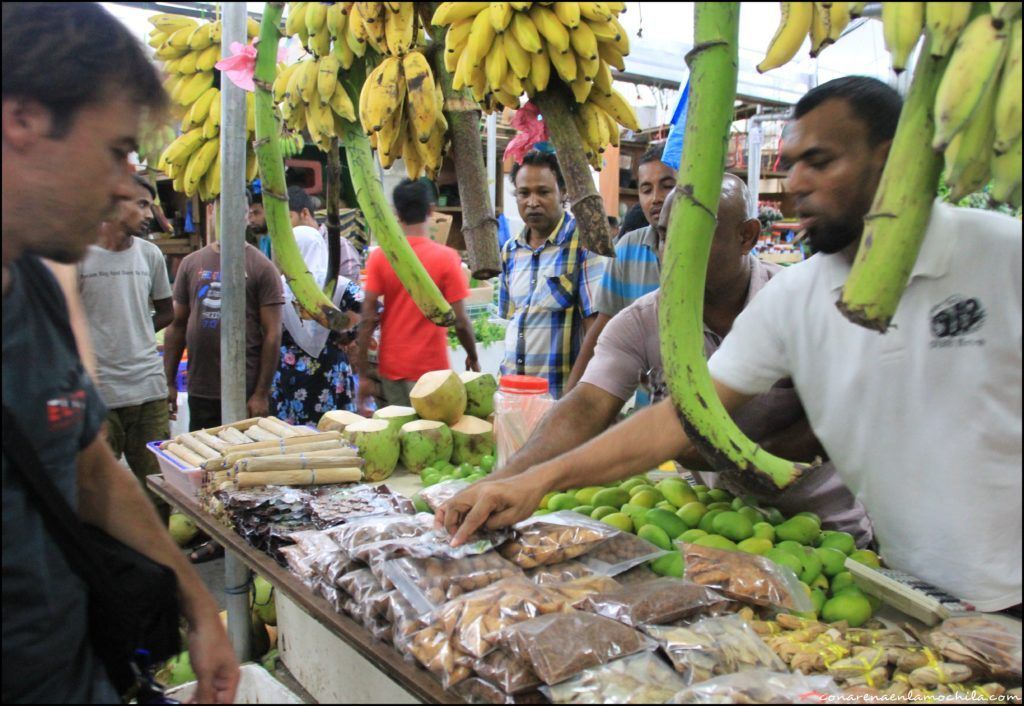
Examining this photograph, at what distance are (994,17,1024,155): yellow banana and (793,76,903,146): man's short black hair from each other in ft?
2.00

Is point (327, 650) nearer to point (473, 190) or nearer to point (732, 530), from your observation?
point (732, 530)

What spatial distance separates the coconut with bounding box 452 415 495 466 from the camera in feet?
9.84

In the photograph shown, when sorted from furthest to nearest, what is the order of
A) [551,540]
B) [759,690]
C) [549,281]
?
[549,281], [551,540], [759,690]

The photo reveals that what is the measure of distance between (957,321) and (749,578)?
→ 65 cm

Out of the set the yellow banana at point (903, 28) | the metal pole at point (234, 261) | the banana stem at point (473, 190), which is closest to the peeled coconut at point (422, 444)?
the metal pole at point (234, 261)

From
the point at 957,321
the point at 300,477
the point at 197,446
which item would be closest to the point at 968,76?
the point at 957,321

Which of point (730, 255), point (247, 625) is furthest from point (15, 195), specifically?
point (247, 625)

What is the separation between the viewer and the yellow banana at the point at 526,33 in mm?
1331

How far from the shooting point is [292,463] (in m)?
2.42

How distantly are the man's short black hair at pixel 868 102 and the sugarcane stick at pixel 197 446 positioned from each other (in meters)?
2.01

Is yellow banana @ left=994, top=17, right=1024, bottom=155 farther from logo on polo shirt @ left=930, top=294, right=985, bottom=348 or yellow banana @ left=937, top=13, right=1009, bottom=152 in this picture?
logo on polo shirt @ left=930, top=294, right=985, bottom=348

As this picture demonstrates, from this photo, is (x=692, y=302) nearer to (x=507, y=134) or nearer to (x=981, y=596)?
(x=981, y=596)

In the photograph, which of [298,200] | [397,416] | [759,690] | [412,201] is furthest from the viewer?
[298,200]

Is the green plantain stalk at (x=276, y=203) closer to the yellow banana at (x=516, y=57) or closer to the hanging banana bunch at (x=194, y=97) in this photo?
the yellow banana at (x=516, y=57)
